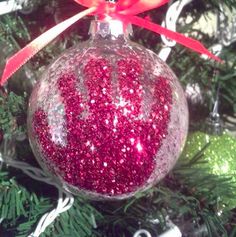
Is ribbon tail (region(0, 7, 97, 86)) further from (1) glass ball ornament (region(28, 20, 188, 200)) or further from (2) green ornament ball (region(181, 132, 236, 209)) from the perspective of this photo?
(2) green ornament ball (region(181, 132, 236, 209))

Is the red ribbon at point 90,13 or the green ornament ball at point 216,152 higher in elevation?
the red ribbon at point 90,13

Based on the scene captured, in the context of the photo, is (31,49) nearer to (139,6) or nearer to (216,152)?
(139,6)

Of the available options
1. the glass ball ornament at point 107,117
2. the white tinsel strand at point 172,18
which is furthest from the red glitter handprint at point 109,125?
the white tinsel strand at point 172,18

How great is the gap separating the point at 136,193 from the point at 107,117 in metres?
0.09

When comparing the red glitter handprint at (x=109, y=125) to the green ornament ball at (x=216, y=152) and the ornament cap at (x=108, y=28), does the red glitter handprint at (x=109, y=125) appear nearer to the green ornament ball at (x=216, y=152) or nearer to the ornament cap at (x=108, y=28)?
the ornament cap at (x=108, y=28)

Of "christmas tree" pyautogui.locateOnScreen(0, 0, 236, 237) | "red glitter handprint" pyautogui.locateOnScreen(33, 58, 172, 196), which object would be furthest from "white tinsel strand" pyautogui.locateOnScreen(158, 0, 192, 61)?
"red glitter handprint" pyautogui.locateOnScreen(33, 58, 172, 196)

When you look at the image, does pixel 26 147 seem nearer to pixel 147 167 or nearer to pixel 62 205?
pixel 62 205

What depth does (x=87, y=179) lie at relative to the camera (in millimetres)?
450

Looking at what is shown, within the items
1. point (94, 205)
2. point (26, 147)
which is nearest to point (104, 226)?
point (94, 205)

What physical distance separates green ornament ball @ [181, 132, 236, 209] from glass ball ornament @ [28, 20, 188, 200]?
12 cm

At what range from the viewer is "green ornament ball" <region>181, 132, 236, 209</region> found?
579 mm

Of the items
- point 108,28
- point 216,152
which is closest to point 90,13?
point 108,28

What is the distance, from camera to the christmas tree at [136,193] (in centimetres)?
54

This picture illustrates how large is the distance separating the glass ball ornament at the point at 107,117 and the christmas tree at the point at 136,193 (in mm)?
47
